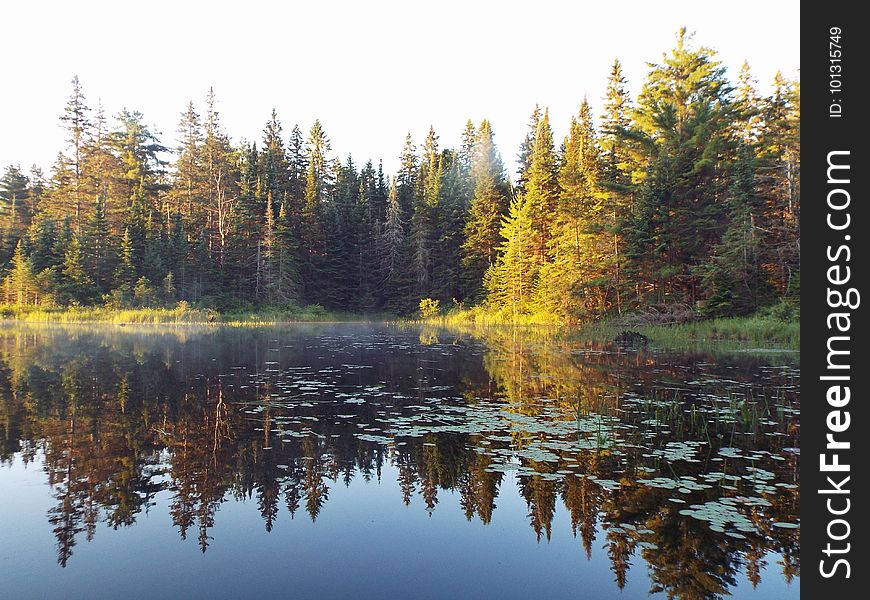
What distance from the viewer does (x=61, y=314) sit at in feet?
133

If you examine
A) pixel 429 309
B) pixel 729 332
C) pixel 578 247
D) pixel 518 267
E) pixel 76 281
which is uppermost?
pixel 578 247

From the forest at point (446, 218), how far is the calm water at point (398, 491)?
20.1 meters

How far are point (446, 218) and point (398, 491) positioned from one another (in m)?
53.3

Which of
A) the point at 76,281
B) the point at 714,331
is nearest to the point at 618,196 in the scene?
the point at 714,331

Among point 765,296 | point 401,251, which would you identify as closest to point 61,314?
point 401,251

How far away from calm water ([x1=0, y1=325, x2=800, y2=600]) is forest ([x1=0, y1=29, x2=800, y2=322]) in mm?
20124

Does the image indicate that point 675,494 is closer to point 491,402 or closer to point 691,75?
point 491,402

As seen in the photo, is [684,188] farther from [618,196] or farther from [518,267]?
[518,267]

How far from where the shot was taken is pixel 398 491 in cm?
630

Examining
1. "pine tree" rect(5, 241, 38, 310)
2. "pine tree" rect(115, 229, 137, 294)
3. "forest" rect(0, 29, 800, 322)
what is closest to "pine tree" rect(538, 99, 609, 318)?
"forest" rect(0, 29, 800, 322)

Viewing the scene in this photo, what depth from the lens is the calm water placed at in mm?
4324

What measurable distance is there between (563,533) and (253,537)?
9.77ft

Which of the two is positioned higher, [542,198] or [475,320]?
[542,198]

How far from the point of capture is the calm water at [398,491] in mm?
4324
